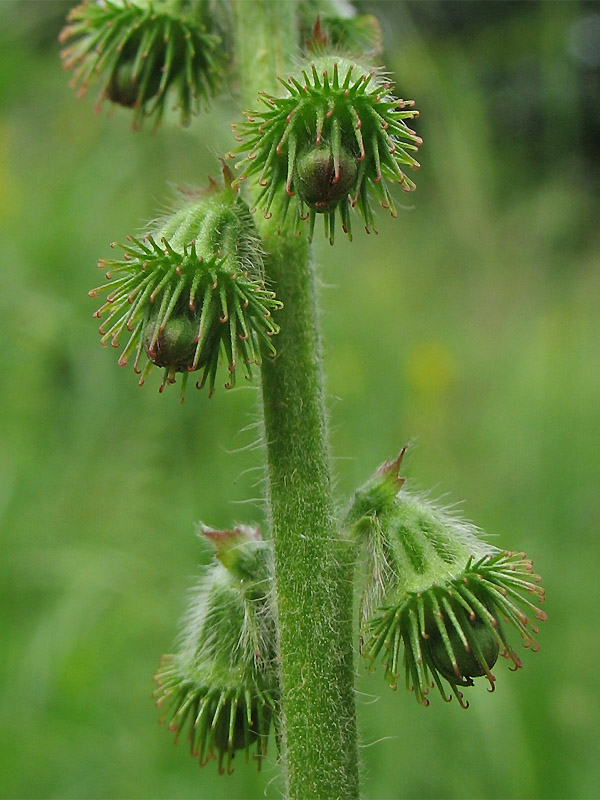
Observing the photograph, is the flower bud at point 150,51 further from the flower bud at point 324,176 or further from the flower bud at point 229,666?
the flower bud at point 229,666

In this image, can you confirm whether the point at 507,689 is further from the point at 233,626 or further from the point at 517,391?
the point at 517,391

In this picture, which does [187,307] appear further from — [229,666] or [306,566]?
[229,666]

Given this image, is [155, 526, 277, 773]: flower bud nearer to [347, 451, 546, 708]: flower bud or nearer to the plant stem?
the plant stem

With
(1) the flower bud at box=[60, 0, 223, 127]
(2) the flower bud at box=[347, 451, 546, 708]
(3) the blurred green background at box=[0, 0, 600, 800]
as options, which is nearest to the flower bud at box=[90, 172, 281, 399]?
(2) the flower bud at box=[347, 451, 546, 708]

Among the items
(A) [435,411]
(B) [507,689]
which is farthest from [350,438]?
(B) [507,689]

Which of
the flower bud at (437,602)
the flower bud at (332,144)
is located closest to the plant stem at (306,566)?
the flower bud at (437,602)

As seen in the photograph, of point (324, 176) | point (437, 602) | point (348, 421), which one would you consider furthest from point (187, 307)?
point (348, 421)
